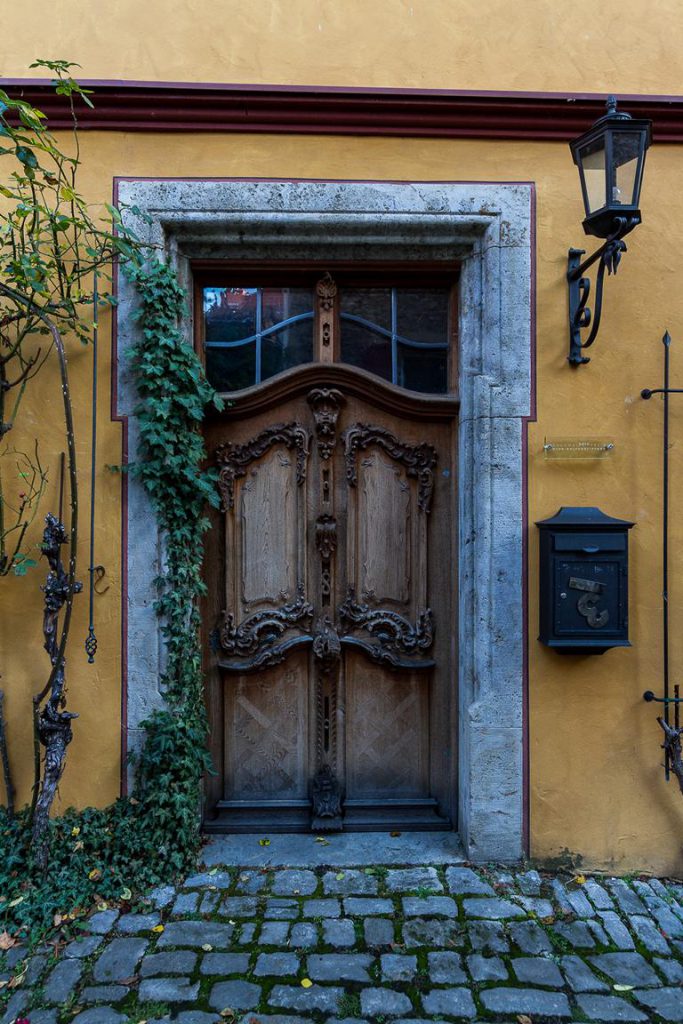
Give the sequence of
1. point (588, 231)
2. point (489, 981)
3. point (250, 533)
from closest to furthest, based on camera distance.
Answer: point (489, 981)
point (588, 231)
point (250, 533)

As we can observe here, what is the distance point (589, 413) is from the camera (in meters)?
3.42

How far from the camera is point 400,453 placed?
3.68m

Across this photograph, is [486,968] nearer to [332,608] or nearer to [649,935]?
[649,935]

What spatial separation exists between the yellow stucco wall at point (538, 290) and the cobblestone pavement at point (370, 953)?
441mm

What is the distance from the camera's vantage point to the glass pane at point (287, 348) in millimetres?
3701

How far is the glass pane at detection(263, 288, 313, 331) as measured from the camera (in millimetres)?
3699

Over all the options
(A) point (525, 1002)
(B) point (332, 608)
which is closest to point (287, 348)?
(B) point (332, 608)

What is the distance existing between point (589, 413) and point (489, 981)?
102 inches

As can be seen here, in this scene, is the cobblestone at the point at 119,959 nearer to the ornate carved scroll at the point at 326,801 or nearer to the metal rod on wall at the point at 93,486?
the ornate carved scroll at the point at 326,801

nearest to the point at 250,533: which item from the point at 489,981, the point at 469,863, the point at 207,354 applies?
the point at 207,354

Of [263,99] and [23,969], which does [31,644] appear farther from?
[263,99]

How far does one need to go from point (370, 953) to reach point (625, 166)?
3.53 metres

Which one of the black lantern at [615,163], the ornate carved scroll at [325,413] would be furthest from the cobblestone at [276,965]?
the black lantern at [615,163]

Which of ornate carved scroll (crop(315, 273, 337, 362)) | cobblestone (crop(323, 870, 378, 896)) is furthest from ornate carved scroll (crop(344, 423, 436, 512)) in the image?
cobblestone (crop(323, 870, 378, 896))
